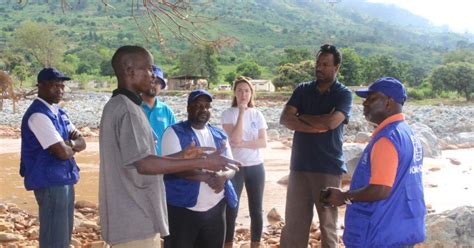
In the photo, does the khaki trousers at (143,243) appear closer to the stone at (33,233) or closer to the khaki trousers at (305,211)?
the khaki trousers at (305,211)

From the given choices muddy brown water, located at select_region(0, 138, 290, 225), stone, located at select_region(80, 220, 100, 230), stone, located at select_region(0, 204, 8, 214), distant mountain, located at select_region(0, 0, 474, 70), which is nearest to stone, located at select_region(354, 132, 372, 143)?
muddy brown water, located at select_region(0, 138, 290, 225)

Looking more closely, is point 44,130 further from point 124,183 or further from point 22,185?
point 22,185

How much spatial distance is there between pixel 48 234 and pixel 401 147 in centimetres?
229

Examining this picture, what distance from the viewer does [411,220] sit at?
2.96 meters

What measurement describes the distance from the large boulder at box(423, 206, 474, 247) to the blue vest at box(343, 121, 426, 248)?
197 cm

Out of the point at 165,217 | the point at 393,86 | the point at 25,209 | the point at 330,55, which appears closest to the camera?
the point at 165,217

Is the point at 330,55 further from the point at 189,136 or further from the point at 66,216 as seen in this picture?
the point at 66,216

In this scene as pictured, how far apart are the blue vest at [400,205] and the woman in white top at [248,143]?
7.08 feet

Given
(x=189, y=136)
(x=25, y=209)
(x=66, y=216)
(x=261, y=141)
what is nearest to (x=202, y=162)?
(x=189, y=136)

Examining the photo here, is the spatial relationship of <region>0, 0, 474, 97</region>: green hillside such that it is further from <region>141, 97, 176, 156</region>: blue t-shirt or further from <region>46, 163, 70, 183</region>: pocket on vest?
<region>46, 163, 70, 183</region>: pocket on vest

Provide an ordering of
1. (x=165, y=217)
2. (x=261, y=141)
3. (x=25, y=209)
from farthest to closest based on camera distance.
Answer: (x=25, y=209) < (x=261, y=141) < (x=165, y=217)

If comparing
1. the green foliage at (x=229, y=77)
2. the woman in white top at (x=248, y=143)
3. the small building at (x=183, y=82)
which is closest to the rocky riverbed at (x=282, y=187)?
the woman in white top at (x=248, y=143)

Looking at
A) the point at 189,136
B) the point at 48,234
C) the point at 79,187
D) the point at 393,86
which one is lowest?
the point at 79,187

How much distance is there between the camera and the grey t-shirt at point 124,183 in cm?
271
